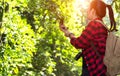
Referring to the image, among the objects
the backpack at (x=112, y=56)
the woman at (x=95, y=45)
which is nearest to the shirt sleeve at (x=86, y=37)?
the woman at (x=95, y=45)

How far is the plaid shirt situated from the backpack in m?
0.10

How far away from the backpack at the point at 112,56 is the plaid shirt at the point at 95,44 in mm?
97

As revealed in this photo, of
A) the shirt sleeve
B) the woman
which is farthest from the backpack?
the shirt sleeve

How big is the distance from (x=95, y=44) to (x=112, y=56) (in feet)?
0.89

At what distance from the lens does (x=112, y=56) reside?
3.89m

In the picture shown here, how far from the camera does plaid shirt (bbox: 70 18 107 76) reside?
4.02m

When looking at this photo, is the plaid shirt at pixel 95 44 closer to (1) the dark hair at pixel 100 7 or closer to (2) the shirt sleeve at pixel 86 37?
(2) the shirt sleeve at pixel 86 37

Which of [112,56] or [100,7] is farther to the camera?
[100,7]

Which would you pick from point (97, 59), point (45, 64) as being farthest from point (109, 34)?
point (45, 64)

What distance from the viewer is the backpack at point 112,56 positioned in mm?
3861

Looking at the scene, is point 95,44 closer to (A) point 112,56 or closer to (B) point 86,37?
(B) point 86,37

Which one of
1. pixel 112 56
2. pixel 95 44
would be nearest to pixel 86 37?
pixel 95 44

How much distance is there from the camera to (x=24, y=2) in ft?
38.1

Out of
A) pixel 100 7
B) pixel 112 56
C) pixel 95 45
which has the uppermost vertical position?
pixel 100 7
